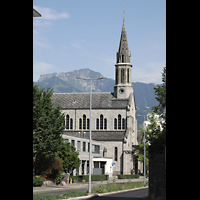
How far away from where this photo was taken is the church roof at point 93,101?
3740 inches

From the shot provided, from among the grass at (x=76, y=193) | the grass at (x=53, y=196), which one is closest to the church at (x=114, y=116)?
the grass at (x=76, y=193)

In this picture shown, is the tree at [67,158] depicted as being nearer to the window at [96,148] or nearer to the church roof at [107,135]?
the window at [96,148]

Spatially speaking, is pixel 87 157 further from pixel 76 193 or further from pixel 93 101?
pixel 76 193

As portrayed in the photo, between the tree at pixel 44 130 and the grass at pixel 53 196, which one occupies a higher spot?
the tree at pixel 44 130

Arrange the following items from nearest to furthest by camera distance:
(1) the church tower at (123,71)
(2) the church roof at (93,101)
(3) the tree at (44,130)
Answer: (3) the tree at (44,130) < (2) the church roof at (93,101) < (1) the church tower at (123,71)

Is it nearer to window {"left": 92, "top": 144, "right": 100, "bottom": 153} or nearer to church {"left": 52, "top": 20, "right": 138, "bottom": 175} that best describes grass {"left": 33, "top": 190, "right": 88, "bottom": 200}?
window {"left": 92, "top": 144, "right": 100, "bottom": 153}

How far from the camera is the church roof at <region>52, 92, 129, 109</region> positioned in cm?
9500

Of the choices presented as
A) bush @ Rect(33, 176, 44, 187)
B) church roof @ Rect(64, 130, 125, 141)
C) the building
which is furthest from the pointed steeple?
bush @ Rect(33, 176, 44, 187)

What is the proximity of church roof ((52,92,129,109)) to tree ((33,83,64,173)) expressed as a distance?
52.3m
